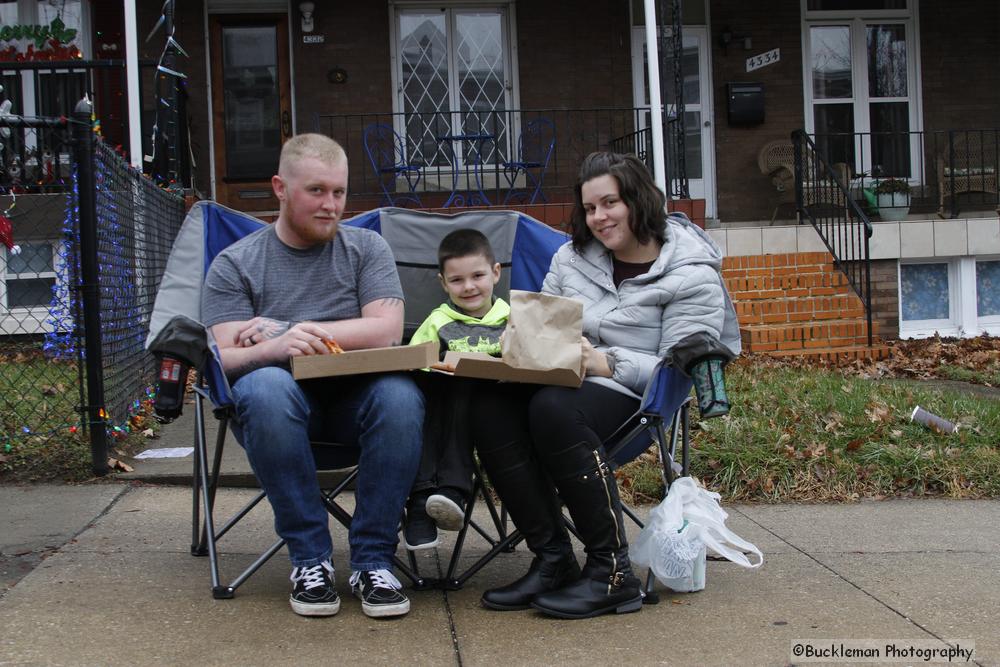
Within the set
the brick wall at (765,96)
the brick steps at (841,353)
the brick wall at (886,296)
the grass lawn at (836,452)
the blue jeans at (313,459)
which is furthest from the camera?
the brick wall at (765,96)

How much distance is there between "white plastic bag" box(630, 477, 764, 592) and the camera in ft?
10.5

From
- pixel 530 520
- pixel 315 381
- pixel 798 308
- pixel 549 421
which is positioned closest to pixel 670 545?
pixel 530 520

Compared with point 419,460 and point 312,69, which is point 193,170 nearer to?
point 312,69

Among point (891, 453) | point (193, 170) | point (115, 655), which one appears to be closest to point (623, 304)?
point (115, 655)

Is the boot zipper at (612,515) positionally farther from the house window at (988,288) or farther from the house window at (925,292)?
the house window at (988,288)

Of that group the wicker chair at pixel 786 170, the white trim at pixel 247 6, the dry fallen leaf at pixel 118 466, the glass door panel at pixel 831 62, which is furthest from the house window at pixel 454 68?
the dry fallen leaf at pixel 118 466

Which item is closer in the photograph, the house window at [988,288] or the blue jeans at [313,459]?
the blue jeans at [313,459]

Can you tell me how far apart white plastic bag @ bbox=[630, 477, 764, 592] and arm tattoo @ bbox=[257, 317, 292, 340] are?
1292mm

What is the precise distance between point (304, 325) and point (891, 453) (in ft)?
10.1

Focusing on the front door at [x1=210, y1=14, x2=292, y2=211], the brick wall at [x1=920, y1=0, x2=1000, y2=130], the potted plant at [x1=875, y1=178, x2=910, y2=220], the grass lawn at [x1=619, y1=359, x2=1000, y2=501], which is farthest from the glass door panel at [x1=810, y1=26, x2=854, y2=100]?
the grass lawn at [x1=619, y1=359, x2=1000, y2=501]

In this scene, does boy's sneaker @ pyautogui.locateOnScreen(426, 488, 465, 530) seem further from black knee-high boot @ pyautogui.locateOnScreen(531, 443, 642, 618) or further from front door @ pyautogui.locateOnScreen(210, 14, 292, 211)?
front door @ pyautogui.locateOnScreen(210, 14, 292, 211)

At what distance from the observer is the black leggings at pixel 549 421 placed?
307 centimetres

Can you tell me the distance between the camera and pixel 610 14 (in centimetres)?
1178

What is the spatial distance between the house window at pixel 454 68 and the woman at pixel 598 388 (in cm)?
823
